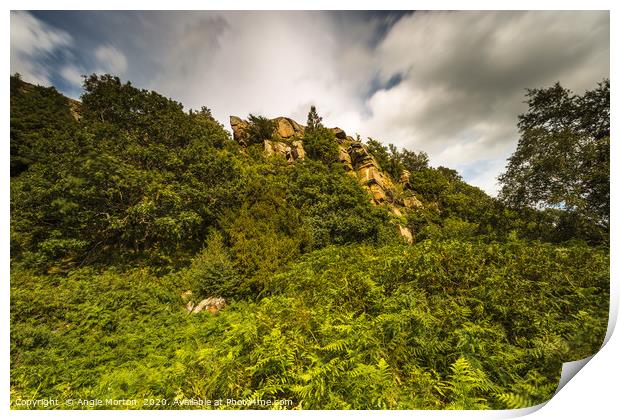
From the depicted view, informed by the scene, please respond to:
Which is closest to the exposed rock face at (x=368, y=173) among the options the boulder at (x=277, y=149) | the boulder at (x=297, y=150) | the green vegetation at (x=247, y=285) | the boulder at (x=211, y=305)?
the boulder at (x=297, y=150)

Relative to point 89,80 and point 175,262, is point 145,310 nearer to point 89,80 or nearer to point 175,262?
point 175,262

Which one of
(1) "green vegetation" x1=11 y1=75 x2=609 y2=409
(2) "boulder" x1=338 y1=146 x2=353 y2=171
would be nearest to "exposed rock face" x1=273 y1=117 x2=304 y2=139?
(2) "boulder" x1=338 y1=146 x2=353 y2=171

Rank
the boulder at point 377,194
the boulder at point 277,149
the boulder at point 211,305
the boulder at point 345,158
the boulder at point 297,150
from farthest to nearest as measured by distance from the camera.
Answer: the boulder at point 345,158
the boulder at point 297,150
the boulder at point 277,149
the boulder at point 377,194
the boulder at point 211,305

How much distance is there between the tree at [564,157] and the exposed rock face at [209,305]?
10.6m

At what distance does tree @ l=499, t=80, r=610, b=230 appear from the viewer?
5861mm

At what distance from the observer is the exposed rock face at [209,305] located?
7.38 meters

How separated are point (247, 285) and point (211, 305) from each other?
125cm

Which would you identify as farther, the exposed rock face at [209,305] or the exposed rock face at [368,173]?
the exposed rock face at [368,173]

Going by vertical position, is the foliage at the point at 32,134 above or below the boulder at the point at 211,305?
above

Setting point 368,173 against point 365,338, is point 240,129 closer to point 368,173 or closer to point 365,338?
point 368,173

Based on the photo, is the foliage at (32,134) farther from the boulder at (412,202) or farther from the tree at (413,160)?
the tree at (413,160)

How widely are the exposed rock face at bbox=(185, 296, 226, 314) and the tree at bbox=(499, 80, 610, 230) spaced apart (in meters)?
10.6

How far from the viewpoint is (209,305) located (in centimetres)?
746
